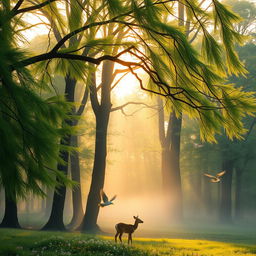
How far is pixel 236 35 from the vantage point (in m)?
8.62

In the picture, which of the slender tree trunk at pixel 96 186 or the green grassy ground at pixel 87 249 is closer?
the green grassy ground at pixel 87 249

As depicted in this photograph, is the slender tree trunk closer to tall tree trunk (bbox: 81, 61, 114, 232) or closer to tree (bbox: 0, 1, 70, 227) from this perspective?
tall tree trunk (bbox: 81, 61, 114, 232)

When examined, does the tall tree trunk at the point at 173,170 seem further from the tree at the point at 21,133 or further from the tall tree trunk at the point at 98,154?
the tree at the point at 21,133

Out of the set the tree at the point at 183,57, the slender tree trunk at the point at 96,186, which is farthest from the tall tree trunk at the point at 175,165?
the tree at the point at 183,57

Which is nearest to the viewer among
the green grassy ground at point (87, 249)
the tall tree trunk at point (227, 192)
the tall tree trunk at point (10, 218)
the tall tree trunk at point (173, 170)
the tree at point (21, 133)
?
the tree at point (21, 133)

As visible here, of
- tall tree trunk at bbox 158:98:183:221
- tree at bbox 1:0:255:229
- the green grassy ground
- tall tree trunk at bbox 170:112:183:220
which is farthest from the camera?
tall tree trunk at bbox 158:98:183:221

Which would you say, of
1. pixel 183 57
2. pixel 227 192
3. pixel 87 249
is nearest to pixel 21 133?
pixel 183 57

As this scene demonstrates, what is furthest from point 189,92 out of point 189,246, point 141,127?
point 141,127

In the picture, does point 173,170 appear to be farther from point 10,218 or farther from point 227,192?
point 10,218

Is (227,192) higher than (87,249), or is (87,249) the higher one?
(227,192)

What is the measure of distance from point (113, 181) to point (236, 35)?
65876 mm

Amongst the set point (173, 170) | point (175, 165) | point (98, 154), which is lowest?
point (98, 154)

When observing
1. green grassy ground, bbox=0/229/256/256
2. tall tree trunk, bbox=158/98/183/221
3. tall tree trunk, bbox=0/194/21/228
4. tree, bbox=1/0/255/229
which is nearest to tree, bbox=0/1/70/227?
tree, bbox=1/0/255/229

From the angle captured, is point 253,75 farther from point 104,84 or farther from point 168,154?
point 104,84
